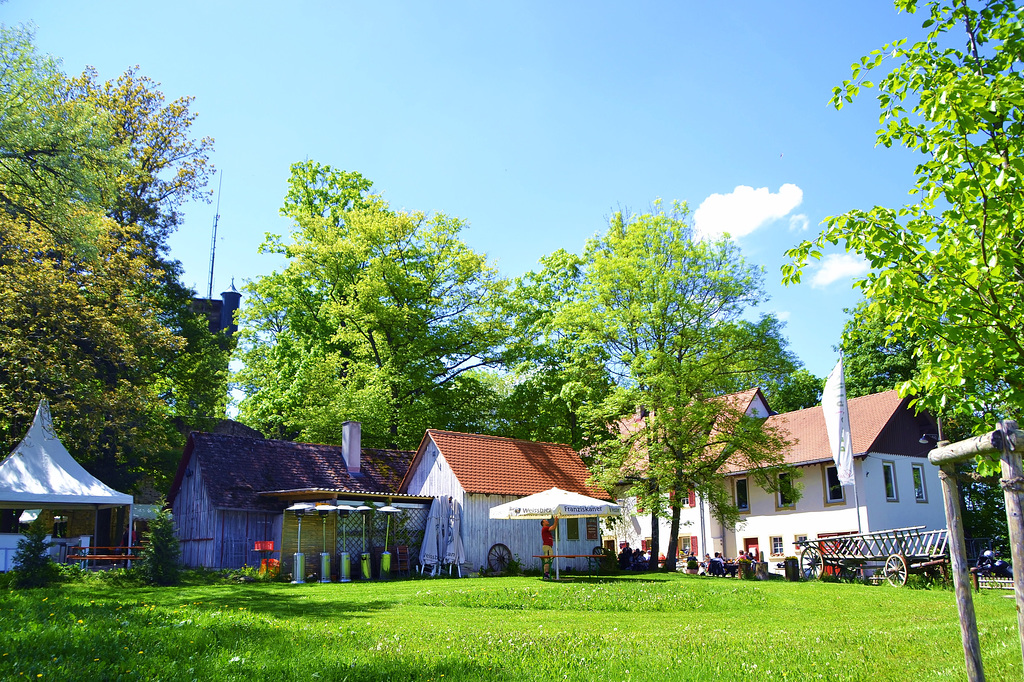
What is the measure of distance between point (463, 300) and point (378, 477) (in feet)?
41.2

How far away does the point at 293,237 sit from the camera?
140ft

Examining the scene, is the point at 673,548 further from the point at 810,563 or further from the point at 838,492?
the point at 838,492

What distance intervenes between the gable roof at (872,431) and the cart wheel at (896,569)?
9825 mm

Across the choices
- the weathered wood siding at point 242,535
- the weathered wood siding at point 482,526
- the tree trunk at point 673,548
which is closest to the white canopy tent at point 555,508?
the weathered wood siding at point 482,526

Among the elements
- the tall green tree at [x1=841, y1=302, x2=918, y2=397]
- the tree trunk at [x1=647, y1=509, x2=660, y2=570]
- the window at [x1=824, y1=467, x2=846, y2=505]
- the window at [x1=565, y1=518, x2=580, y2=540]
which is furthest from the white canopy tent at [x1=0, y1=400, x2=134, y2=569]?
the tall green tree at [x1=841, y1=302, x2=918, y2=397]

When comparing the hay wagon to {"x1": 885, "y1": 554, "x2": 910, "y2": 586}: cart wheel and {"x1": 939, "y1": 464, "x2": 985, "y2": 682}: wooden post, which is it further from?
{"x1": 939, "y1": 464, "x2": 985, "y2": 682}: wooden post

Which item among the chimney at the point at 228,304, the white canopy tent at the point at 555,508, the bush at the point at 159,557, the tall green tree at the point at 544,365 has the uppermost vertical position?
the chimney at the point at 228,304

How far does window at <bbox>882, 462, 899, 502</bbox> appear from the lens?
3272 centimetres

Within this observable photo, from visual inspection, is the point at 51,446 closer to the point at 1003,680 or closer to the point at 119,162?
the point at 119,162

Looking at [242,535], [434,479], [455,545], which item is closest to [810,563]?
[455,545]

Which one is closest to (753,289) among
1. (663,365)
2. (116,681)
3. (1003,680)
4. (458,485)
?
(663,365)

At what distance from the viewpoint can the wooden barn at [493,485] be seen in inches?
1063

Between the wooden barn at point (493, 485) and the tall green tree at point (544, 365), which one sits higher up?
the tall green tree at point (544, 365)

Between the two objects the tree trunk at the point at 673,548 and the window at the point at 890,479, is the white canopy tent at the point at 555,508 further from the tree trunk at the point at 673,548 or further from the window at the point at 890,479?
the window at the point at 890,479
